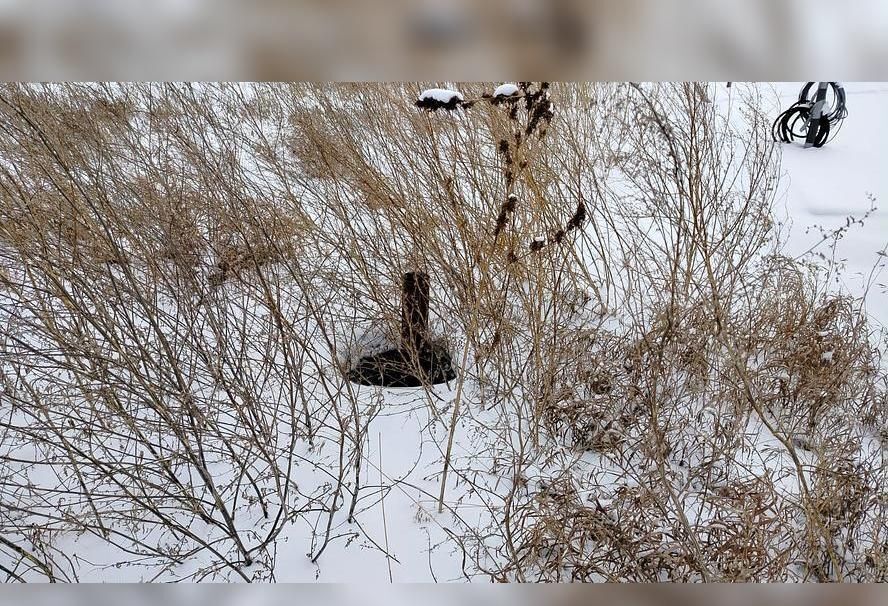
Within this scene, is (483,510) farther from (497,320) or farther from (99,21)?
(99,21)

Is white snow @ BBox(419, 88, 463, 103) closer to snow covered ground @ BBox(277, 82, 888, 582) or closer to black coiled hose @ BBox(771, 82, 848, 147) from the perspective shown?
snow covered ground @ BBox(277, 82, 888, 582)

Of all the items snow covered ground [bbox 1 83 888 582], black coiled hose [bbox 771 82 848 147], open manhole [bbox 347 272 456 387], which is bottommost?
snow covered ground [bbox 1 83 888 582]

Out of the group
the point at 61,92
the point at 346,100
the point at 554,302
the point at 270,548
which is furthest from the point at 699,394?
the point at 61,92

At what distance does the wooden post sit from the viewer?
3.01 meters

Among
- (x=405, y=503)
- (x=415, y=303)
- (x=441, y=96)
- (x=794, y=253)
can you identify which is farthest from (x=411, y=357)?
(x=794, y=253)

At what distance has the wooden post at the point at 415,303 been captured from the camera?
3010 mm

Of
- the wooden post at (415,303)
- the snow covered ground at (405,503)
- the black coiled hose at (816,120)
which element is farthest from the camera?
the black coiled hose at (816,120)

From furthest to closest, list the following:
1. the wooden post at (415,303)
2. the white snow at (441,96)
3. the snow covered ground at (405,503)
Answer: the wooden post at (415,303) < the snow covered ground at (405,503) < the white snow at (441,96)

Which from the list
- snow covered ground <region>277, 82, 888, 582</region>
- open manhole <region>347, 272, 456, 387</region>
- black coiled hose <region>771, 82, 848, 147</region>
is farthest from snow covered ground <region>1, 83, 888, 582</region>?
black coiled hose <region>771, 82, 848, 147</region>

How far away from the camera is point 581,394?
307cm

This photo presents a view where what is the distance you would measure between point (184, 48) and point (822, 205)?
5941mm

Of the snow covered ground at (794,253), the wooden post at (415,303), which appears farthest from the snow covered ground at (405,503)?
the wooden post at (415,303)

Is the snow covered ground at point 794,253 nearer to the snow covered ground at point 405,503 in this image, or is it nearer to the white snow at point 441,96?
the snow covered ground at point 405,503

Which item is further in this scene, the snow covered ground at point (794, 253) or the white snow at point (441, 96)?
the snow covered ground at point (794, 253)
